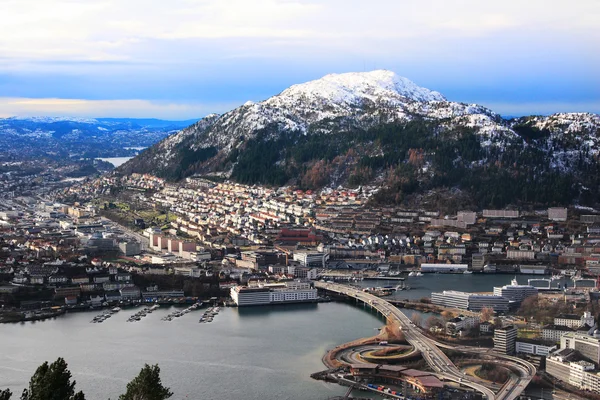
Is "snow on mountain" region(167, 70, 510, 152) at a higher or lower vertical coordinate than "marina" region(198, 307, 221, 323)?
higher

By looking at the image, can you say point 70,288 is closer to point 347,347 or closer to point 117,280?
point 117,280

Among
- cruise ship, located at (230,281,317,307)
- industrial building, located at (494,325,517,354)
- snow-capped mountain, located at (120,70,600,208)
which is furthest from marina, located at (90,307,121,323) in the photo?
snow-capped mountain, located at (120,70,600,208)

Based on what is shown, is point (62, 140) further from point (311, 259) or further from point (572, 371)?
point (572, 371)

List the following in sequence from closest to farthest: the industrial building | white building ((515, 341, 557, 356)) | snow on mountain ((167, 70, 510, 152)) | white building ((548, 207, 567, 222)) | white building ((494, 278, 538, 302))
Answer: white building ((515, 341, 557, 356)), the industrial building, white building ((494, 278, 538, 302)), white building ((548, 207, 567, 222)), snow on mountain ((167, 70, 510, 152))

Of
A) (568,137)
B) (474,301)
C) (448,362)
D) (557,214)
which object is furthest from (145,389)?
(568,137)

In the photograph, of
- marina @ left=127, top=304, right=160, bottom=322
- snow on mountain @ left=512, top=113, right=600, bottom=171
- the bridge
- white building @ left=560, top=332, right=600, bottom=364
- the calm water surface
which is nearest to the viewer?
the bridge

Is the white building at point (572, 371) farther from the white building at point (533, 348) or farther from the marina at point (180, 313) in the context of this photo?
the marina at point (180, 313)

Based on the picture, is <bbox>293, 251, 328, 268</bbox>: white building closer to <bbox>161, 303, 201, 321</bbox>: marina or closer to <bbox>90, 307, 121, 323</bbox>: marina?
<bbox>161, 303, 201, 321</bbox>: marina
